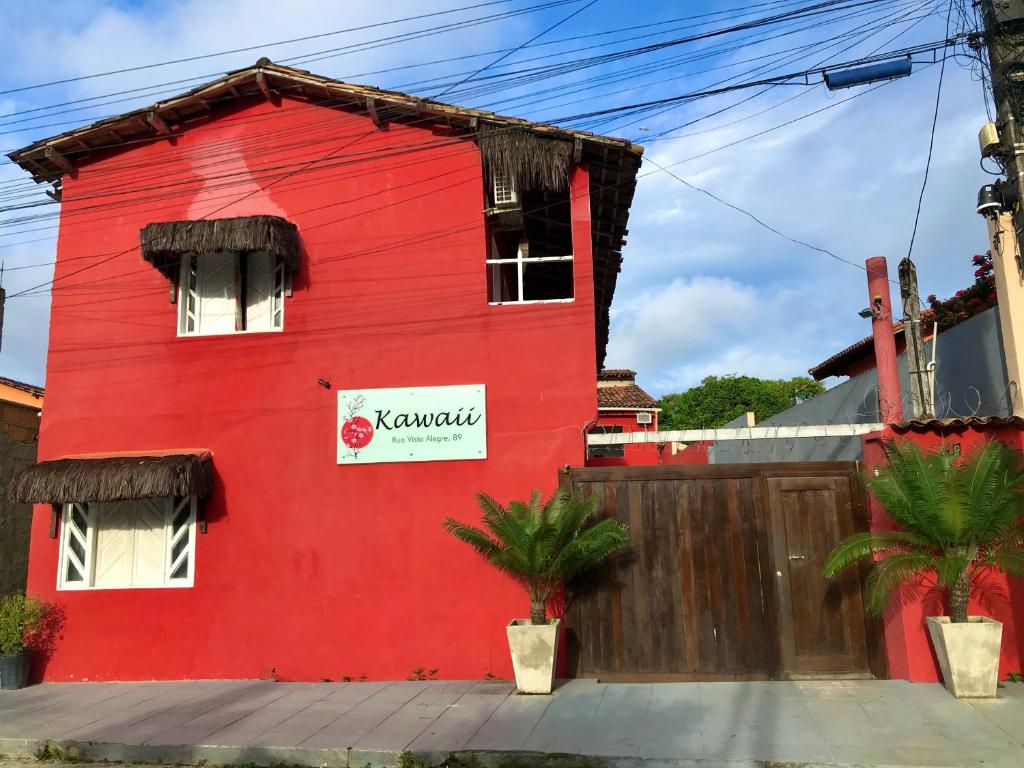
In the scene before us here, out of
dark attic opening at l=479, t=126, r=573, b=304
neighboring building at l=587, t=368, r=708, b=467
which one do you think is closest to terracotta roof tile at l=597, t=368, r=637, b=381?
neighboring building at l=587, t=368, r=708, b=467

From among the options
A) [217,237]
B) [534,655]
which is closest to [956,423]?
[534,655]

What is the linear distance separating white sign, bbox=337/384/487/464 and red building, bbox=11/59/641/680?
1.0 inches

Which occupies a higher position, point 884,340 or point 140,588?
point 884,340

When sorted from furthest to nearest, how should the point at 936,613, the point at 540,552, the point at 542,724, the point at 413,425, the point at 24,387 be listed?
the point at 24,387 → the point at 413,425 → the point at 540,552 → the point at 936,613 → the point at 542,724

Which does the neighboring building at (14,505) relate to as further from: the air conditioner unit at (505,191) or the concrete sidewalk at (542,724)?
the air conditioner unit at (505,191)

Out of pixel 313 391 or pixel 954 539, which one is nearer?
pixel 954 539

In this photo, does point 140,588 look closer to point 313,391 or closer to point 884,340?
point 313,391

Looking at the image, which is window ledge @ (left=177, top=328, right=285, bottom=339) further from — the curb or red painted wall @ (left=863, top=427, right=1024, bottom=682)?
red painted wall @ (left=863, top=427, right=1024, bottom=682)

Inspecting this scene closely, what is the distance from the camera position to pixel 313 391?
9.15 m

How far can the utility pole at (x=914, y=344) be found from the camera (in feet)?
26.4

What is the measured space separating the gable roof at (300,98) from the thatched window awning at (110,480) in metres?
4.14

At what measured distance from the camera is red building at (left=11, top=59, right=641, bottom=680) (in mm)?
8641

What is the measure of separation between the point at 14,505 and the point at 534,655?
7.93 metres

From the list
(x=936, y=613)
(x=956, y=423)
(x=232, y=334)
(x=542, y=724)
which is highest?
(x=232, y=334)
